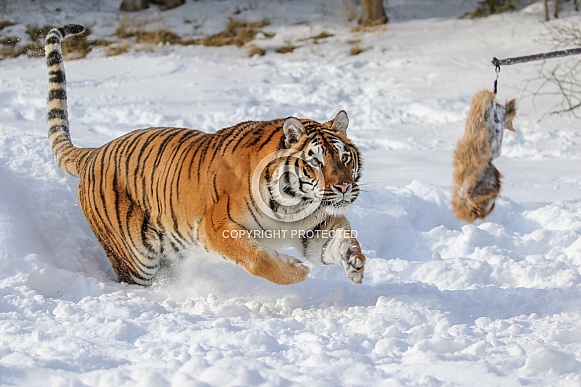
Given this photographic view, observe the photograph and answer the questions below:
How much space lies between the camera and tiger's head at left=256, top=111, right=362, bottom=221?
3.67 m

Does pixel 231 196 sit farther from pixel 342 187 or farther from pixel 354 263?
pixel 354 263

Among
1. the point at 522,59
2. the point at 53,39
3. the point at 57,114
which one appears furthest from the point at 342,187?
the point at 53,39

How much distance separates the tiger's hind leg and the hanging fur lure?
162cm

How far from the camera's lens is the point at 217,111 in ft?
29.7

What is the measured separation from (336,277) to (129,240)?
118 cm

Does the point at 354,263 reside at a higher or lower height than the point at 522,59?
lower

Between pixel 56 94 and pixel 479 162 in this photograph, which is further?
pixel 56 94

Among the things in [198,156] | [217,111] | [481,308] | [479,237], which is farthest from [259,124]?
[217,111]

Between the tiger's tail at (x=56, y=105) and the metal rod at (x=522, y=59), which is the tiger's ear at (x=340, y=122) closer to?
the metal rod at (x=522, y=59)

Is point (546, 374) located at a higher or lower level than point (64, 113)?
lower

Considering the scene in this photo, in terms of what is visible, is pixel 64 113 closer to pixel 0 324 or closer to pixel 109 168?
pixel 109 168

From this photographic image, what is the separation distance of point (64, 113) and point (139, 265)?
1246 millimetres

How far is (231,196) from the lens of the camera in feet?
12.7

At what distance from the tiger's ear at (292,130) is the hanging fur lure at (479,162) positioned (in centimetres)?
79
